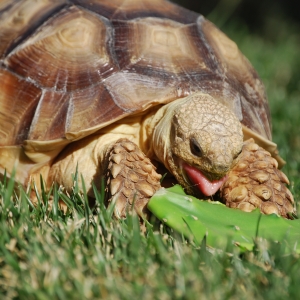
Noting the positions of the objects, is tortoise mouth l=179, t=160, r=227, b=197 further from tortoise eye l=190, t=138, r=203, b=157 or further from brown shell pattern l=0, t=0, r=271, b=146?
brown shell pattern l=0, t=0, r=271, b=146

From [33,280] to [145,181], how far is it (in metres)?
1.05

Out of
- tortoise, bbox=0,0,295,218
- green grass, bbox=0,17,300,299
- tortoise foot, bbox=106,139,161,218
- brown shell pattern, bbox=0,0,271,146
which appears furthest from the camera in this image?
brown shell pattern, bbox=0,0,271,146

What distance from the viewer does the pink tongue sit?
2.94 m

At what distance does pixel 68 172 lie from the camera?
128 inches

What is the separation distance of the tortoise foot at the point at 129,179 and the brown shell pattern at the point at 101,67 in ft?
0.65

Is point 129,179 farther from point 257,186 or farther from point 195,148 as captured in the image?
point 257,186

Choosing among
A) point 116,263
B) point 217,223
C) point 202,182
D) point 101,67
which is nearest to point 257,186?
Answer: point 202,182

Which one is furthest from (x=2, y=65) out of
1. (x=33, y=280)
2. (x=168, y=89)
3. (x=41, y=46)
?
(x=33, y=280)

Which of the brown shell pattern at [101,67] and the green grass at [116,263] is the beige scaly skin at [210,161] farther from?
the green grass at [116,263]

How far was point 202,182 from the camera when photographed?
294 cm

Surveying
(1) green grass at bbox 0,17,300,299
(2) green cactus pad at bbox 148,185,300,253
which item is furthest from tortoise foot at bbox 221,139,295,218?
(1) green grass at bbox 0,17,300,299

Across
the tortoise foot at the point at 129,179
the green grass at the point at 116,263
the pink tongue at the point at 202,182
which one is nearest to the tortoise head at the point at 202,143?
the pink tongue at the point at 202,182

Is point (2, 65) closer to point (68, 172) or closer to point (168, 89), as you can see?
point (68, 172)

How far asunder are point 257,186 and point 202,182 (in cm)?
34
